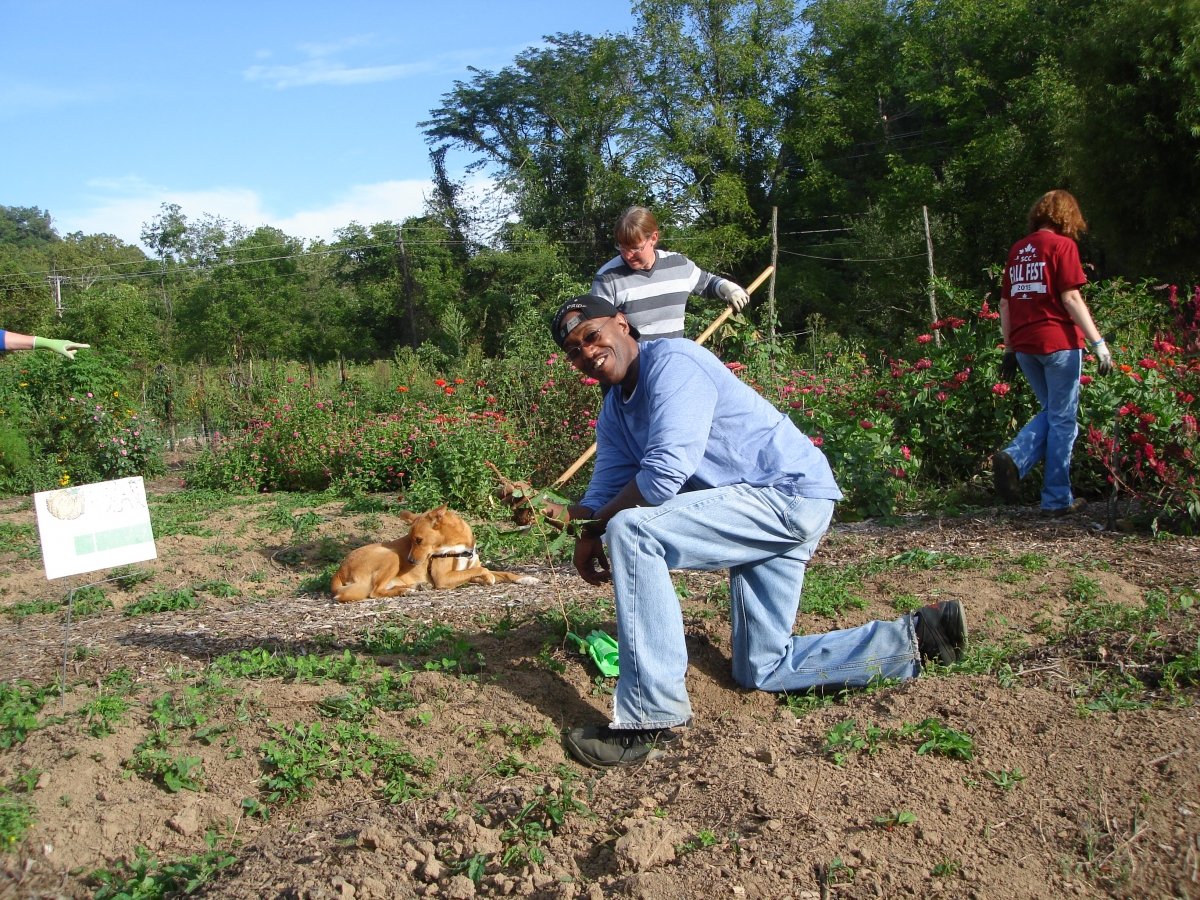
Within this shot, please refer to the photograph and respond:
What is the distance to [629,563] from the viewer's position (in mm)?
2951

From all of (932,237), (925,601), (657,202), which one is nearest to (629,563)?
(925,601)

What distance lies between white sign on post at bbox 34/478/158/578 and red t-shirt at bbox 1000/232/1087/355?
16.5 feet

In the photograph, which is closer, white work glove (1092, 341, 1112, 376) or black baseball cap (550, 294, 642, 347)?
black baseball cap (550, 294, 642, 347)

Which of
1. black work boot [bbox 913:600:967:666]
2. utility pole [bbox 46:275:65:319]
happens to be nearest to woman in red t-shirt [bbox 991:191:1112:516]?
black work boot [bbox 913:600:967:666]

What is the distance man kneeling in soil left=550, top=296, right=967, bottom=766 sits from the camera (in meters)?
2.96

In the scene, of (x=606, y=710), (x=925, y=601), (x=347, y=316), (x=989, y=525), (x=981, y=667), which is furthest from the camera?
(x=347, y=316)

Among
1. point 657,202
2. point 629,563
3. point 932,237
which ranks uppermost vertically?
point 657,202

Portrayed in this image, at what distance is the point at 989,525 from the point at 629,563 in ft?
11.6

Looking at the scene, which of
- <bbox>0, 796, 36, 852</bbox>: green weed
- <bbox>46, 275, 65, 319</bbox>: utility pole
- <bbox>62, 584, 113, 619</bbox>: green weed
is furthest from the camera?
<bbox>46, 275, 65, 319</bbox>: utility pole

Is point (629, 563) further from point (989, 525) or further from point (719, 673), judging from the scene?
point (989, 525)

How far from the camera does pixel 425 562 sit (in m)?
5.90

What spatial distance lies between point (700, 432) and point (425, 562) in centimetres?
336

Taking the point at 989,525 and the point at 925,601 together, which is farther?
the point at 989,525

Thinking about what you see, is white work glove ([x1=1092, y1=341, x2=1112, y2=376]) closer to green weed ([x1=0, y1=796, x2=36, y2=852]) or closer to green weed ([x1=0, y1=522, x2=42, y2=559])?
green weed ([x1=0, y1=796, x2=36, y2=852])
